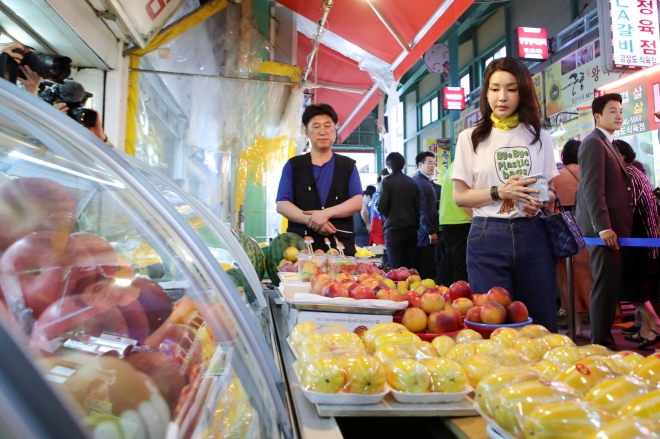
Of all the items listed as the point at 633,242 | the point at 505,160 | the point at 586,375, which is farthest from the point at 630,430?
the point at 633,242

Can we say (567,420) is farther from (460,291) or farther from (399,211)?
(399,211)

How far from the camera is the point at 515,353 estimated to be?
96 centimetres

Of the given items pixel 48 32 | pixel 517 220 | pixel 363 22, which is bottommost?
pixel 517 220

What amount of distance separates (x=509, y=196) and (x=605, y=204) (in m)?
1.62

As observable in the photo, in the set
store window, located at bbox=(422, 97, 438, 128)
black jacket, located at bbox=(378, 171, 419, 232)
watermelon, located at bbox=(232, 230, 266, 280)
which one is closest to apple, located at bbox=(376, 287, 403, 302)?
watermelon, located at bbox=(232, 230, 266, 280)

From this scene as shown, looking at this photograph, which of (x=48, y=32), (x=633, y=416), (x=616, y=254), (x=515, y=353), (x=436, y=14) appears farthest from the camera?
(x=436, y=14)

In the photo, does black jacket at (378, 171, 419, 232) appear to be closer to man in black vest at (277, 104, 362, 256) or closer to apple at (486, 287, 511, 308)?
man in black vest at (277, 104, 362, 256)

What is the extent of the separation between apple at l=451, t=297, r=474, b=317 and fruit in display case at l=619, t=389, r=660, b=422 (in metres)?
0.90

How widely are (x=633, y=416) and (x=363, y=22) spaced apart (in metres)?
4.50

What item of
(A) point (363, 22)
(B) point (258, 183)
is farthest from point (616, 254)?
(B) point (258, 183)

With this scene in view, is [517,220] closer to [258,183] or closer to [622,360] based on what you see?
[622,360]

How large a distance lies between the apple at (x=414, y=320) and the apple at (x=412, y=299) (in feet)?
0.23

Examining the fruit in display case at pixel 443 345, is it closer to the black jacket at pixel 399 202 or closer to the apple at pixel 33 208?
the apple at pixel 33 208

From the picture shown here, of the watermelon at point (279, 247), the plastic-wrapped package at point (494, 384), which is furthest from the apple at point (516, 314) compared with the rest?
the watermelon at point (279, 247)
